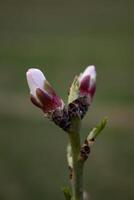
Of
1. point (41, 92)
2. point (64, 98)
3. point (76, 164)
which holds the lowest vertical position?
point (76, 164)

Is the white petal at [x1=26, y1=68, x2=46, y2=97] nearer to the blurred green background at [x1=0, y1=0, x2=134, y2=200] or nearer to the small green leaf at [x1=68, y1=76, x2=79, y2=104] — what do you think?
the small green leaf at [x1=68, y1=76, x2=79, y2=104]

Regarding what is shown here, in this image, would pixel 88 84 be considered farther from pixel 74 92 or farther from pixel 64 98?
Result: pixel 64 98

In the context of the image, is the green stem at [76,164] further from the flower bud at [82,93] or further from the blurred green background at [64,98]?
the blurred green background at [64,98]

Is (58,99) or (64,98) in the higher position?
(64,98)

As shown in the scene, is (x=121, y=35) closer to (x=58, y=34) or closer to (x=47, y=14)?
(x=58, y=34)

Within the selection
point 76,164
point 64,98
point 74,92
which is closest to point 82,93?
point 74,92

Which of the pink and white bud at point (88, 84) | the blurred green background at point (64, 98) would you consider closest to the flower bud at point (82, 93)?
the pink and white bud at point (88, 84)
